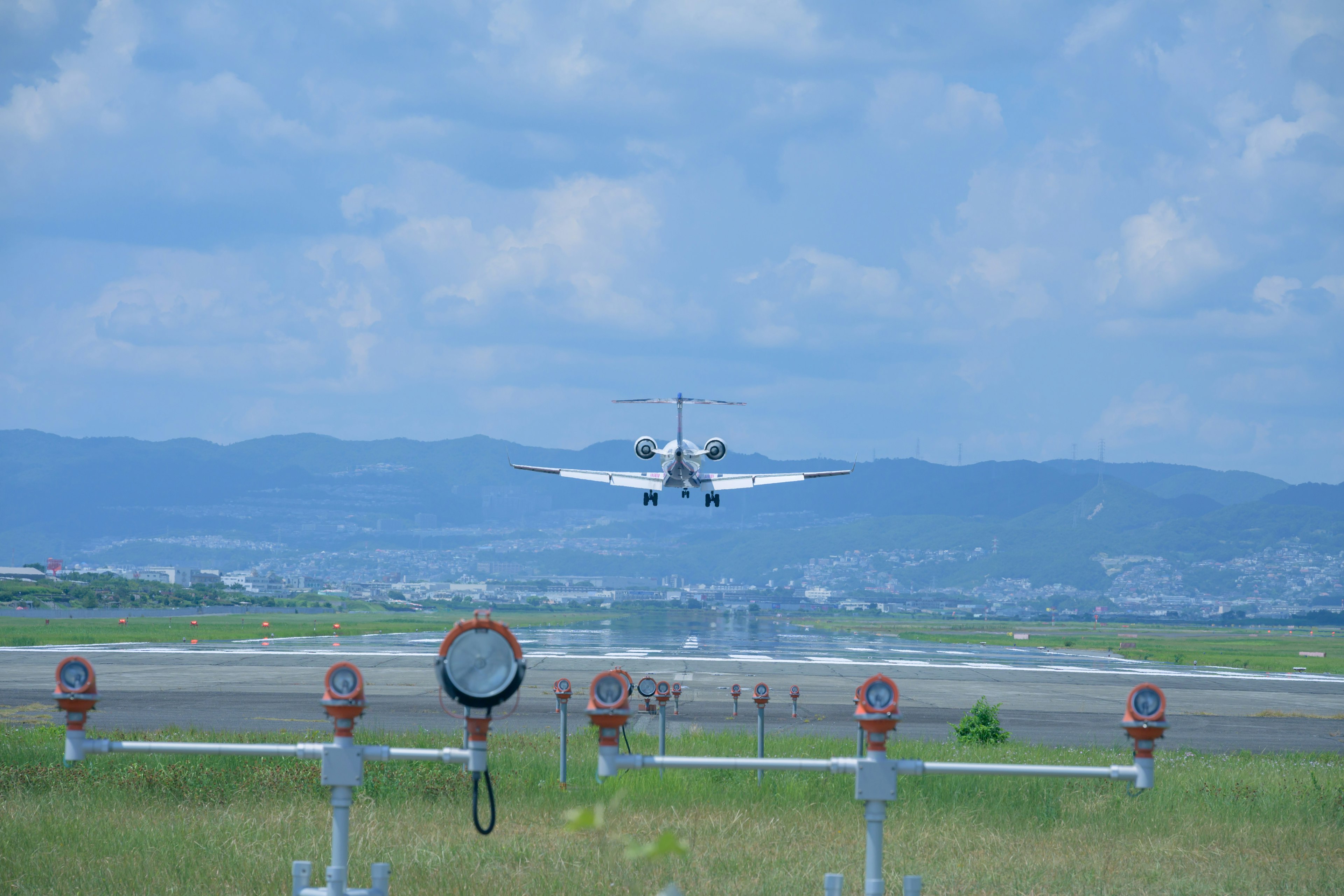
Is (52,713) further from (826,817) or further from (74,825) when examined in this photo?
(826,817)

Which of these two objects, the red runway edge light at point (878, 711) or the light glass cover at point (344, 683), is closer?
the light glass cover at point (344, 683)

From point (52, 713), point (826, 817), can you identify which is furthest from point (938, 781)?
point (52, 713)

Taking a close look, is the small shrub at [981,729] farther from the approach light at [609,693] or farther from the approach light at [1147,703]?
the approach light at [609,693]

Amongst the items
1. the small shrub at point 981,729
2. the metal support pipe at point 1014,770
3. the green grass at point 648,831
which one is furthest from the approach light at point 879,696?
the small shrub at point 981,729

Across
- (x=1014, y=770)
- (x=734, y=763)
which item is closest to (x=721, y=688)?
(x=734, y=763)

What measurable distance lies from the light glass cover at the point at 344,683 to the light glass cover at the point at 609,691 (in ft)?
6.26

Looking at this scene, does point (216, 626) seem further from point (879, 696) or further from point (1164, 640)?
point (1164, 640)

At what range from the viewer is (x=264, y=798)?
17.3m

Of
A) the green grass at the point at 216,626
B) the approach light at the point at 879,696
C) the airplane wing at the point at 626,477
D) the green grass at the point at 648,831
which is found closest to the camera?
Answer: the approach light at the point at 879,696

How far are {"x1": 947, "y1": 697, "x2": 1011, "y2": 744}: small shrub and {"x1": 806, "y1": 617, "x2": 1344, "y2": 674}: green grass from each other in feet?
165

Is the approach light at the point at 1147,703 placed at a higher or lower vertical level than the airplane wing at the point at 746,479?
lower

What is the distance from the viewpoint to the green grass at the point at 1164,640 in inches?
3209

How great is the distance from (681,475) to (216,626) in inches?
2169

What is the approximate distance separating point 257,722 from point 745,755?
14.4 meters
